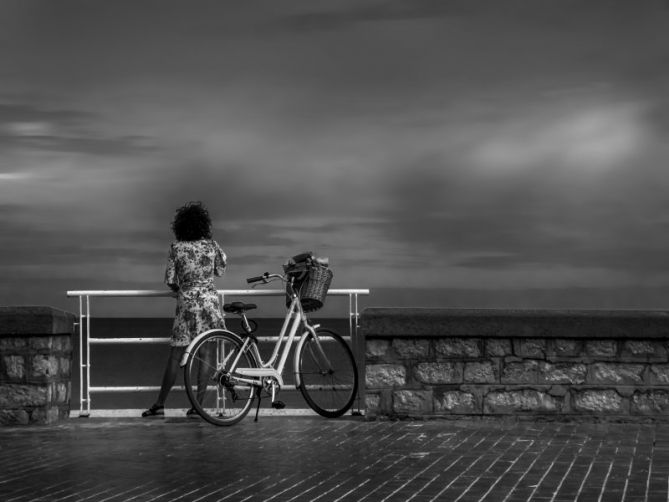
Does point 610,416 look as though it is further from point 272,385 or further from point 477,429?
point 272,385

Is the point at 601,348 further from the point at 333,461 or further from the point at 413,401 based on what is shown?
the point at 333,461

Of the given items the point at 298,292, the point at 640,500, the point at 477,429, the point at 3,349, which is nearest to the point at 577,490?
the point at 640,500

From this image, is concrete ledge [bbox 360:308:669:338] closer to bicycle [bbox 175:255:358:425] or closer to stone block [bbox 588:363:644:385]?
stone block [bbox 588:363:644:385]

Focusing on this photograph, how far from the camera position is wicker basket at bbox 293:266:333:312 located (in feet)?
31.8

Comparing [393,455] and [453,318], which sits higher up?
[453,318]

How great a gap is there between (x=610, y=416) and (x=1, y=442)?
190 inches

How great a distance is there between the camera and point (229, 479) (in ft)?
21.4

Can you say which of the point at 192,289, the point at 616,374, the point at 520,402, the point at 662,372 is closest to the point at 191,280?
the point at 192,289

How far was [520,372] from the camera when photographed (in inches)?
373

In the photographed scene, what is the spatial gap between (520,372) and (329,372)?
63.3 inches

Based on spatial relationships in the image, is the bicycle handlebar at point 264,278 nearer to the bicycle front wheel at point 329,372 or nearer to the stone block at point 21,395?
the bicycle front wheel at point 329,372

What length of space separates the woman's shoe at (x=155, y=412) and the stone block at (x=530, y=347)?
3.11 m

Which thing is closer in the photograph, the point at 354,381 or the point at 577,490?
the point at 577,490

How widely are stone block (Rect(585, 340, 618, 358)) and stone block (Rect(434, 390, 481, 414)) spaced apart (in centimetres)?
103
